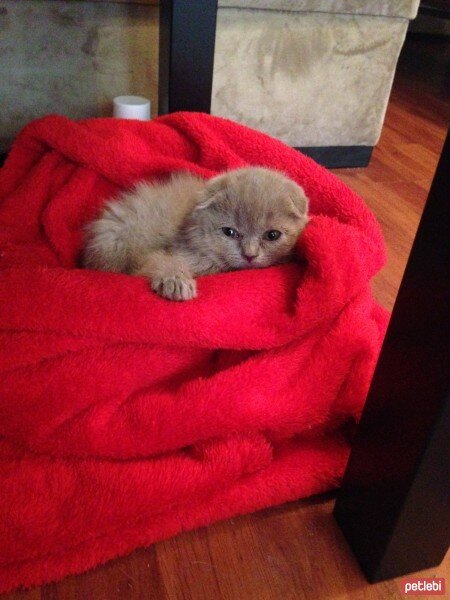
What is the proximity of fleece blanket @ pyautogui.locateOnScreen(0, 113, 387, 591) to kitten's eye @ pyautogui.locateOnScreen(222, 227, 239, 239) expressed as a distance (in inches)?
4.7

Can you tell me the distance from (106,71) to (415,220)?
125cm

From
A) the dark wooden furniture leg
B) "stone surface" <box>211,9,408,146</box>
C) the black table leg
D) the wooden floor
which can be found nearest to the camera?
the dark wooden furniture leg

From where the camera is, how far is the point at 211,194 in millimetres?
1085

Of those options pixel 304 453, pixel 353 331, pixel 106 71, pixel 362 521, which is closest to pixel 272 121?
pixel 106 71

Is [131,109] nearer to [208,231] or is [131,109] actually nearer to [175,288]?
[208,231]

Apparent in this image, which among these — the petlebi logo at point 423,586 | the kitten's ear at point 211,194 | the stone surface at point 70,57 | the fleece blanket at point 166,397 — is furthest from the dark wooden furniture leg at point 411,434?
the stone surface at point 70,57

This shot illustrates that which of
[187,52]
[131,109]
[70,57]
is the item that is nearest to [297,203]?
[187,52]

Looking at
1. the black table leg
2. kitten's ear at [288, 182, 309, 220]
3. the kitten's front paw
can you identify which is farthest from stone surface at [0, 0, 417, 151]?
the kitten's front paw

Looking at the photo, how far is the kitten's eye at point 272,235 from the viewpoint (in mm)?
1084

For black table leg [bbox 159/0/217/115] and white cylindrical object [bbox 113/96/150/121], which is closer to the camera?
black table leg [bbox 159/0/217/115]

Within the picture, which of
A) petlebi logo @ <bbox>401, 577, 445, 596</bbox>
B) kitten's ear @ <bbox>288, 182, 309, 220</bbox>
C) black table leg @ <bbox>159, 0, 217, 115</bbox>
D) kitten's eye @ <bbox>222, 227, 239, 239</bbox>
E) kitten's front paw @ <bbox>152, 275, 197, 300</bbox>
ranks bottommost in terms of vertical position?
petlebi logo @ <bbox>401, 577, 445, 596</bbox>

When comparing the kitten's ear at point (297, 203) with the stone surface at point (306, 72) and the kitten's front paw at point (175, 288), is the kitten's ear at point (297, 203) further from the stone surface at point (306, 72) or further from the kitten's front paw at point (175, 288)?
the stone surface at point (306, 72)

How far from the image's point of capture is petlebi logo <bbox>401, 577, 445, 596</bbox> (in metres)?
0.84

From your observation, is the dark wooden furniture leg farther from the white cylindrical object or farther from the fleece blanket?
the white cylindrical object
